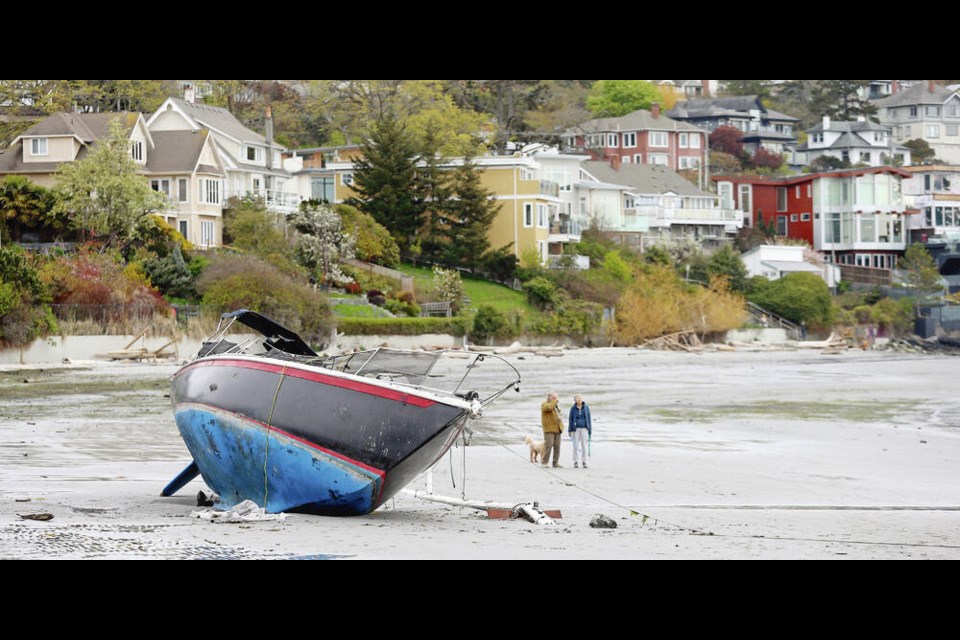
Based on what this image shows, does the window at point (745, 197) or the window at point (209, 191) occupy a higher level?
the window at point (745, 197)

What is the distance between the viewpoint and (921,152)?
13325 centimetres

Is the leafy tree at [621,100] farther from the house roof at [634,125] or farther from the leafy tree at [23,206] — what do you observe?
the leafy tree at [23,206]

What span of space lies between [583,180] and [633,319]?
30005 mm

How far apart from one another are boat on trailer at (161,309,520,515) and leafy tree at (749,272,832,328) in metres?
63.7

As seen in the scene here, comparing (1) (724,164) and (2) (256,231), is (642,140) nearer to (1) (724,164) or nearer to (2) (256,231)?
(1) (724,164)

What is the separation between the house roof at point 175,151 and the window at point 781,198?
53.4 meters

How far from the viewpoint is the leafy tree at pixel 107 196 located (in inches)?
2210

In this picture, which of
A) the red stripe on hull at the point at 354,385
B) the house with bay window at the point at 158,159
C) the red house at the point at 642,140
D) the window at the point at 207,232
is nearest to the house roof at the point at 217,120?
the house with bay window at the point at 158,159

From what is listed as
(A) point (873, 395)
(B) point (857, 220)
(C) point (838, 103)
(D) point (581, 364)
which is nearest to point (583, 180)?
(B) point (857, 220)

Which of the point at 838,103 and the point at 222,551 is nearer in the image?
the point at 222,551

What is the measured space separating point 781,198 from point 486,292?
4486cm

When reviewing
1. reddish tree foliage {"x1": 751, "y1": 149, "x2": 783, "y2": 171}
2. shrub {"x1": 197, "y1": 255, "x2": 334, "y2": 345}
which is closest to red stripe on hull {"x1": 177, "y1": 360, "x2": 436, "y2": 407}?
shrub {"x1": 197, "y1": 255, "x2": 334, "y2": 345}
